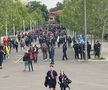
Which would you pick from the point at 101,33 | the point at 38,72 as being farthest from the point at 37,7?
the point at 38,72

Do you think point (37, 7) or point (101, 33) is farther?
point (37, 7)

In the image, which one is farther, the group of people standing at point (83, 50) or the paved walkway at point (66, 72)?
the group of people standing at point (83, 50)

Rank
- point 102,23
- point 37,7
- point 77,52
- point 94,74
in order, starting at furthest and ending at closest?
1. point 37,7
2. point 102,23
3. point 77,52
4. point 94,74

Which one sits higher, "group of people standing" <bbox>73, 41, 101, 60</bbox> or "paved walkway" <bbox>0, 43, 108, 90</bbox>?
"group of people standing" <bbox>73, 41, 101, 60</bbox>

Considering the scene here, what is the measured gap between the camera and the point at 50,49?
4275 cm

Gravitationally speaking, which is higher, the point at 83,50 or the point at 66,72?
the point at 83,50

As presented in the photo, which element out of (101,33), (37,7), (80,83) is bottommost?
(80,83)

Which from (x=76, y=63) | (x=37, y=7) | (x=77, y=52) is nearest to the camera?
(x=76, y=63)

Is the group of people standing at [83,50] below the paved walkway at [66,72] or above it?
above

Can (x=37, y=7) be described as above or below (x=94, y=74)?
above

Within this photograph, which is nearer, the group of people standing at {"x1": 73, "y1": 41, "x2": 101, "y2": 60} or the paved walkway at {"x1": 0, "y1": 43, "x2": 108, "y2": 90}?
the paved walkway at {"x1": 0, "y1": 43, "x2": 108, "y2": 90}

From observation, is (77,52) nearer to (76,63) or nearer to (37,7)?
(76,63)

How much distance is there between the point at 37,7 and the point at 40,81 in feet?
549

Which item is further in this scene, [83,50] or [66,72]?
[83,50]
